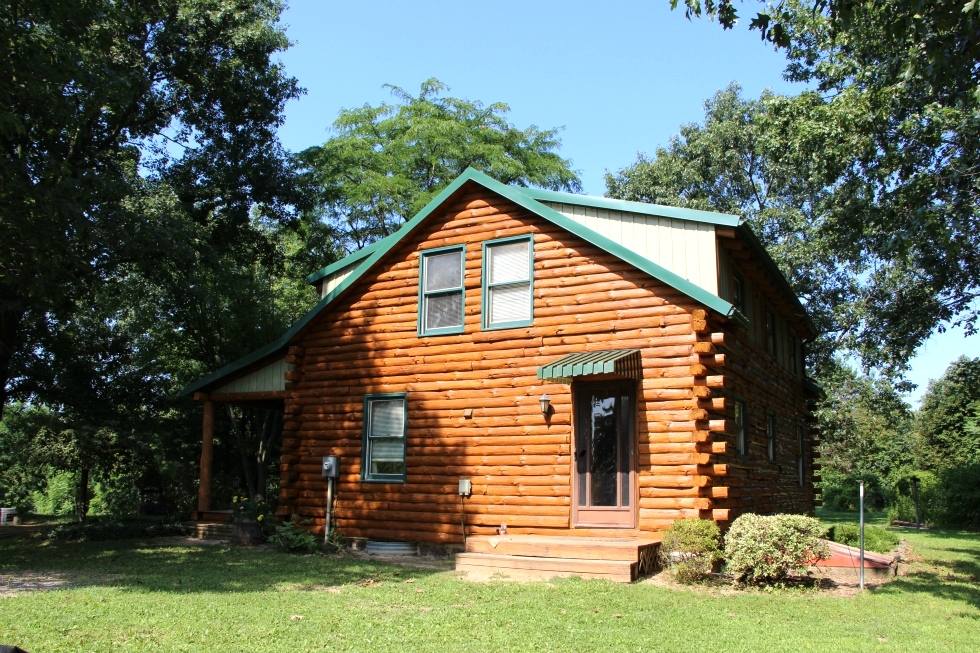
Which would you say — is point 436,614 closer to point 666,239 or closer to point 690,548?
point 690,548

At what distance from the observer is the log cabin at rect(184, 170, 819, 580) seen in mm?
11742

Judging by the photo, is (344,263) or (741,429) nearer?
(741,429)

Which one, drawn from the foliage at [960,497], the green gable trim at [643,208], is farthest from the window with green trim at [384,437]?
the foliage at [960,497]

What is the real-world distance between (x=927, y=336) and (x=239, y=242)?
62.5 feet

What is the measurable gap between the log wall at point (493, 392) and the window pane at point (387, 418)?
244mm

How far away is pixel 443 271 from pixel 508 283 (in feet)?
4.63

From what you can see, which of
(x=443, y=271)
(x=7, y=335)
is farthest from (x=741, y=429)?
(x=7, y=335)

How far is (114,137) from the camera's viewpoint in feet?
58.7

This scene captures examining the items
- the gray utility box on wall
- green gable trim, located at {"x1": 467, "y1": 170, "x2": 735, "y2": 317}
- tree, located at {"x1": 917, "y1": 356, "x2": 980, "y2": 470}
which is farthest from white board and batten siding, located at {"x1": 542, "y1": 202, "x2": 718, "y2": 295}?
tree, located at {"x1": 917, "y1": 356, "x2": 980, "y2": 470}

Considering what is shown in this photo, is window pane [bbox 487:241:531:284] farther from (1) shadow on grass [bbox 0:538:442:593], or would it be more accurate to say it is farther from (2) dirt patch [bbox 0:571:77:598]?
(2) dirt patch [bbox 0:571:77:598]

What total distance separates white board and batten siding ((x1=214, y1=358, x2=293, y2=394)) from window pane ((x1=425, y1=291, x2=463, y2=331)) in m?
3.51

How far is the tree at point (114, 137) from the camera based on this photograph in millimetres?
12031

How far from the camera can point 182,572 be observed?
11.1 metres

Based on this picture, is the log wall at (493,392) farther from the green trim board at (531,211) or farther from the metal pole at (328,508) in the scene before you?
the metal pole at (328,508)
